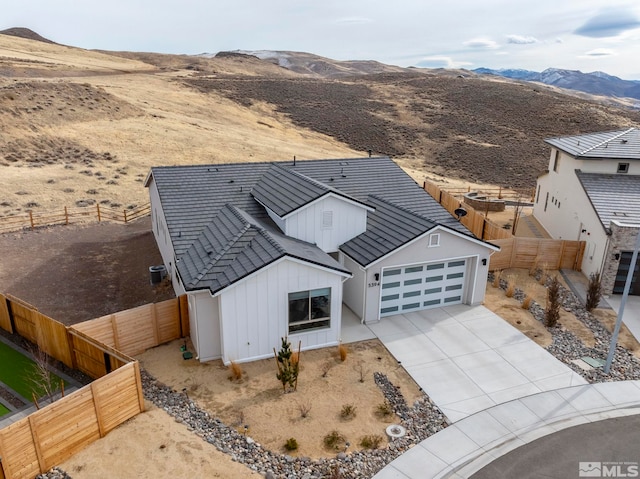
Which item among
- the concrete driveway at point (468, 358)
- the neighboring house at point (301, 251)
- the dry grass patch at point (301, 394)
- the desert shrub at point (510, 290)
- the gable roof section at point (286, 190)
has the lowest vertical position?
the dry grass patch at point (301, 394)

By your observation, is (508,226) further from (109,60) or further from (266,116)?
(109,60)

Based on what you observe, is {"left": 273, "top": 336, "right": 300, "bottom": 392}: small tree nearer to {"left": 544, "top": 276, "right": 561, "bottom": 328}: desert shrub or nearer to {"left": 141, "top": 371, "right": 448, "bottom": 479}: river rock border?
{"left": 141, "top": 371, "right": 448, "bottom": 479}: river rock border

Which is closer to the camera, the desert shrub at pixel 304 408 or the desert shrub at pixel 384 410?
the desert shrub at pixel 304 408

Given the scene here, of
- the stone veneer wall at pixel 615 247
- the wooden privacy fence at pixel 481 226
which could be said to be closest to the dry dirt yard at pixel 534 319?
the stone veneer wall at pixel 615 247

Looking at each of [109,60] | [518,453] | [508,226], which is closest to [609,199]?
[508,226]

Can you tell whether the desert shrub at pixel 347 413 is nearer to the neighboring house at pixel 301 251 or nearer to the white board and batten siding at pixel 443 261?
the neighboring house at pixel 301 251
